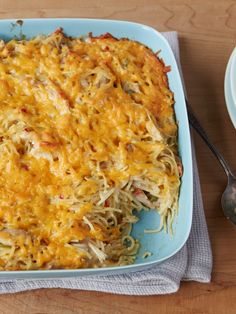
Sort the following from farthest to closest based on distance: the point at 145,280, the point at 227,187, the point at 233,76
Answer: the point at 233,76, the point at 227,187, the point at 145,280

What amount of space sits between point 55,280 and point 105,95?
1.88ft

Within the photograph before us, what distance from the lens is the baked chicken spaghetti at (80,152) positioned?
132cm

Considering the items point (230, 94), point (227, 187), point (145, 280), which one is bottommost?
point (145, 280)

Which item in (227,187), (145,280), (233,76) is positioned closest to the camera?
(145,280)

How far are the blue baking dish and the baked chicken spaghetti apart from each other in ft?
0.10

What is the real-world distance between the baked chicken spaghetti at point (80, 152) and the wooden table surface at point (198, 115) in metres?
0.16

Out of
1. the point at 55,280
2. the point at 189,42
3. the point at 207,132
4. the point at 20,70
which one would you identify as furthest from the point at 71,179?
the point at 189,42

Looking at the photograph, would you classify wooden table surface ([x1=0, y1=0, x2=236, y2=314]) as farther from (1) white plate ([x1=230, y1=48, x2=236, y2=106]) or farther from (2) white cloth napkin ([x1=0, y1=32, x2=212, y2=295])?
(1) white plate ([x1=230, y1=48, x2=236, y2=106])

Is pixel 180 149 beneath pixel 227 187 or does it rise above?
above

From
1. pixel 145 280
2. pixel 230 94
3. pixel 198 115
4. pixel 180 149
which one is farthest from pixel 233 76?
pixel 145 280

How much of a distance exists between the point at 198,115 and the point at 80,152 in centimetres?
55

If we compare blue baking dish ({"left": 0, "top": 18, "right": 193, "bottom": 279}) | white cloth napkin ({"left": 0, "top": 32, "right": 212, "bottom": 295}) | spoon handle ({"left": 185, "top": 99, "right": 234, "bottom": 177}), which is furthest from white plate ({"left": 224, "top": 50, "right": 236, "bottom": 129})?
white cloth napkin ({"left": 0, "top": 32, "right": 212, "bottom": 295})

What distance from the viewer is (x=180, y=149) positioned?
149cm

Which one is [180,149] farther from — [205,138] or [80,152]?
[80,152]
